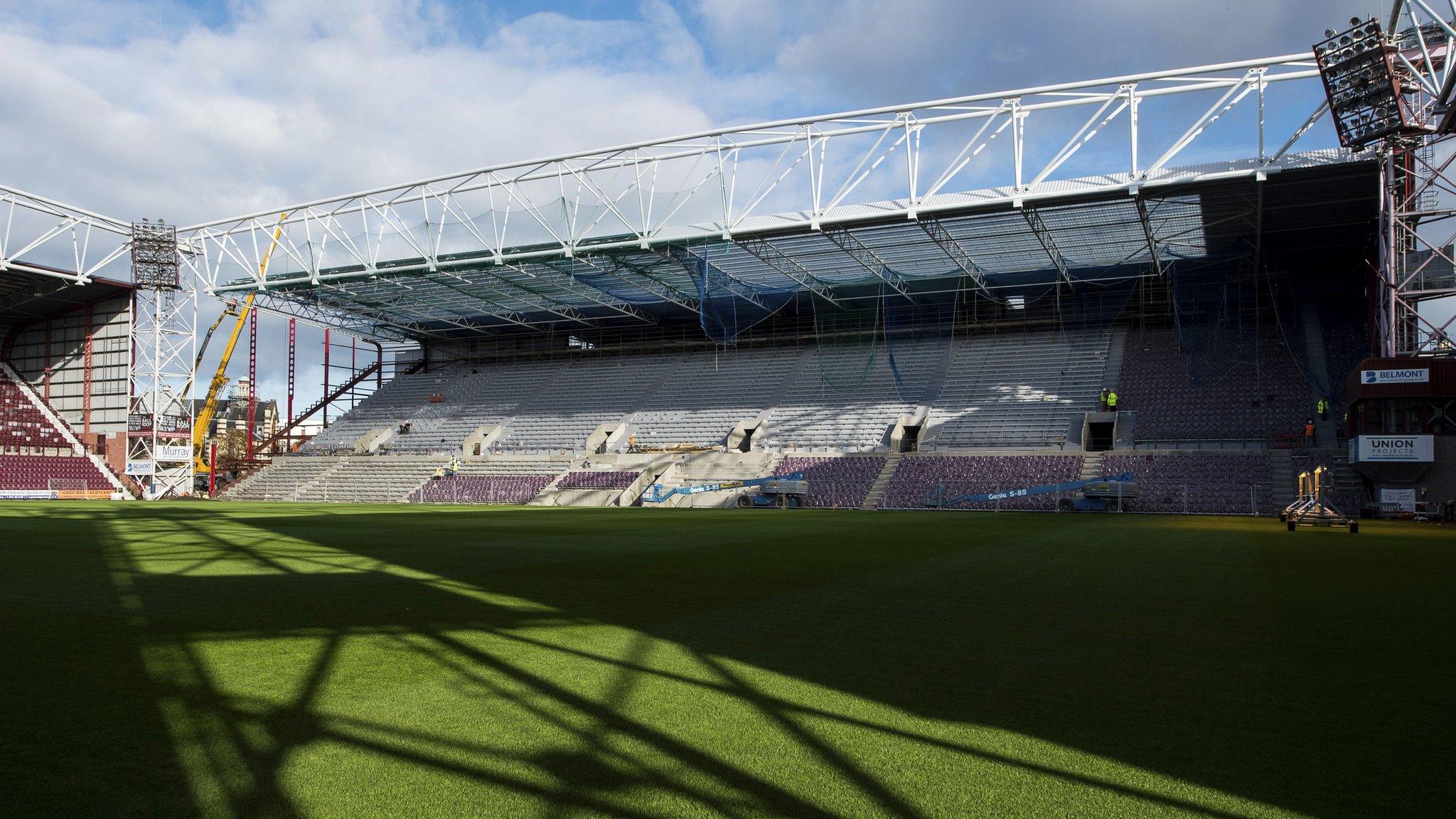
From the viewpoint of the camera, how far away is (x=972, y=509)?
37.5 m

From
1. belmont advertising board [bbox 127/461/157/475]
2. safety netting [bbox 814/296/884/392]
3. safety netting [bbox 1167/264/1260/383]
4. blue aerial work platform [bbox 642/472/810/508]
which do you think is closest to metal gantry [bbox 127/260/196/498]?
belmont advertising board [bbox 127/461/157/475]

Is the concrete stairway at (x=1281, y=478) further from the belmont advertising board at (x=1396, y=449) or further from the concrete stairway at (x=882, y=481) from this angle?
the concrete stairway at (x=882, y=481)

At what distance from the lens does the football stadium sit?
438cm

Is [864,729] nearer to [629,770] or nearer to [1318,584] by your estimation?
[629,770]

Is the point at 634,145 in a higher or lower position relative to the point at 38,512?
higher

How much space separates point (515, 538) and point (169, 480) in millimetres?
39463

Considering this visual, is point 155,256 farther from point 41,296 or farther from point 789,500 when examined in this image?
point 789,500

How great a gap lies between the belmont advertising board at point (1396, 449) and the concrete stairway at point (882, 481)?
58.1 ft

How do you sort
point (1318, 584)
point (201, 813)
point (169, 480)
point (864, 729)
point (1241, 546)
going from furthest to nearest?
point (169, 480) < point (1241, 546) < point (1318, 584) < point (864, 729) < point (201, 813)

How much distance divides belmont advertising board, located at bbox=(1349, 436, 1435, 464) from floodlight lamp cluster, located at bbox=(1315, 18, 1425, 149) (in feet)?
30.9

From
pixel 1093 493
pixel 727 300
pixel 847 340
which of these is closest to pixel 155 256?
pixel 727 300

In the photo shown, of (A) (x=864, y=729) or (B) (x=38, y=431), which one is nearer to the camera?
(A) (x=864, y=729)

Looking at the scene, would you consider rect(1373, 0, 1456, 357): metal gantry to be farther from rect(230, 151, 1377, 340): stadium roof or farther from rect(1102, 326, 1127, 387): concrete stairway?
rect(1102, 326, 1127, 387): concrete stairway

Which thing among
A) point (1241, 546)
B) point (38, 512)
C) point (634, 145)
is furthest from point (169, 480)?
point (1241, 546)
